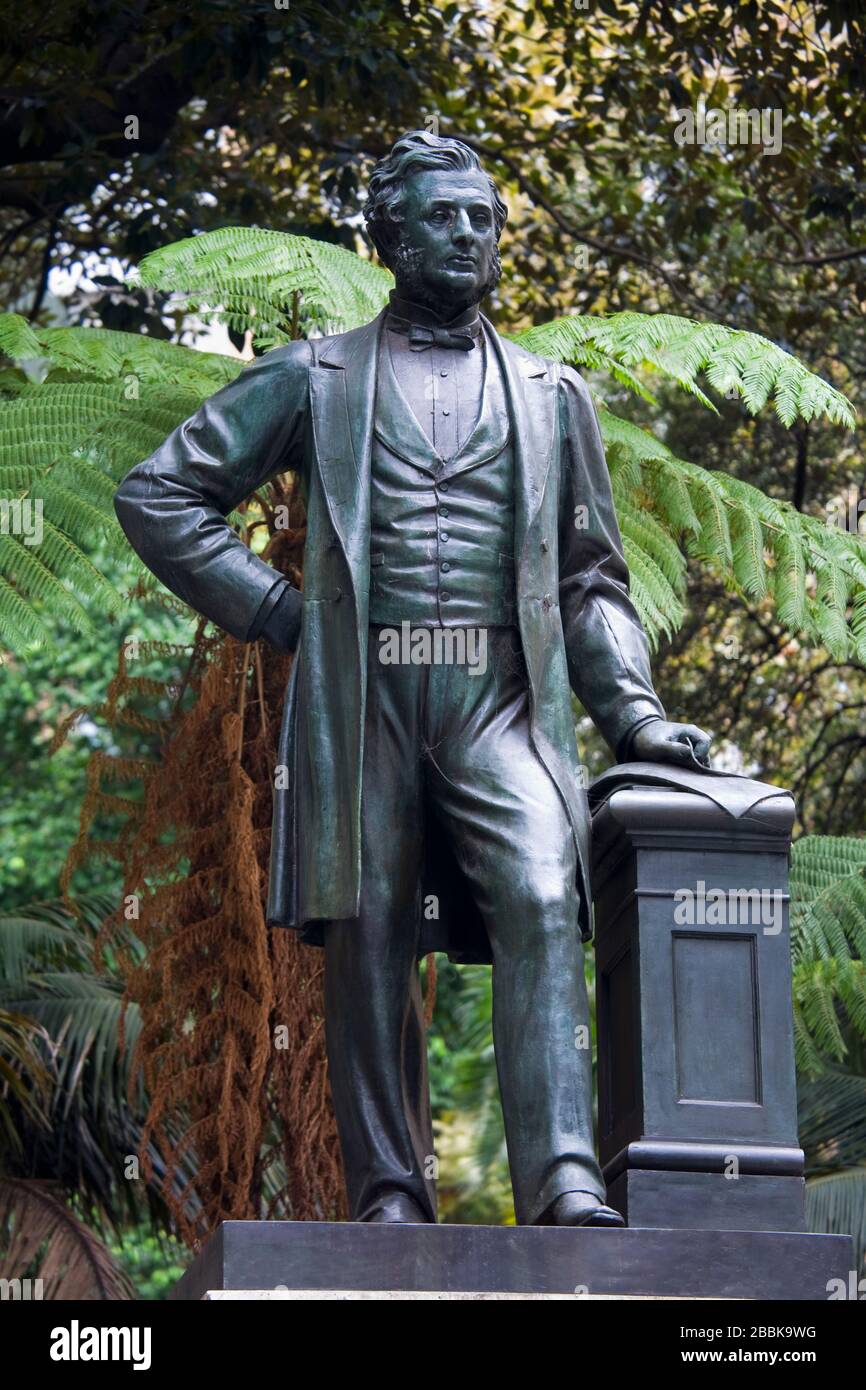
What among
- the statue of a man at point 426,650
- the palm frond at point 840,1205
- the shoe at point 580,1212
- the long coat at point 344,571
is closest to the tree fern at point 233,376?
the palm frond at point 840,1205

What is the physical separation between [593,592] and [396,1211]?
160 centimetres

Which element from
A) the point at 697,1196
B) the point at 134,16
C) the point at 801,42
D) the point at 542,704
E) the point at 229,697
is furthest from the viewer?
the point at 801,42

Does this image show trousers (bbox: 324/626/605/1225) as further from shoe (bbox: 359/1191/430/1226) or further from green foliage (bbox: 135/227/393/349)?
green foliage (bbox: 135/227/393/349)

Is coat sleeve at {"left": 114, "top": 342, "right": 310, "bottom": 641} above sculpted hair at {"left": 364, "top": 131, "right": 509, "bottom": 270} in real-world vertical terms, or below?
below

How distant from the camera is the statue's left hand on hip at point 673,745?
5633mm

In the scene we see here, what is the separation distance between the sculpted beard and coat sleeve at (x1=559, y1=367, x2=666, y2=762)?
31 cm

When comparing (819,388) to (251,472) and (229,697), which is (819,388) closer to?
(229,697)

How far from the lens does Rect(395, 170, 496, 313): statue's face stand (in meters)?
5.76

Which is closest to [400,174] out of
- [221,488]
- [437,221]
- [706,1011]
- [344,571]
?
[437,221]

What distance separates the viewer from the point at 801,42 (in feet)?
45.8

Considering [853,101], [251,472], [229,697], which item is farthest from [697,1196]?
[853,101]

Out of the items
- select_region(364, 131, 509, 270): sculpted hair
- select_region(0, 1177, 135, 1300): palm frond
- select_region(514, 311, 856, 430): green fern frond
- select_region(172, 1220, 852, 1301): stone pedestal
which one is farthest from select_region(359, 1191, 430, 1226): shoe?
select_region(0, 1177, 135, 1300): palm frond
